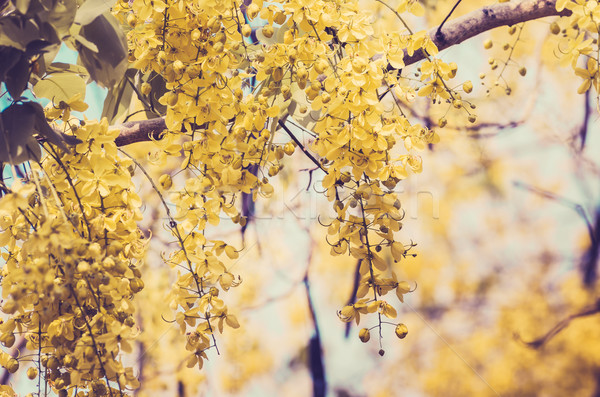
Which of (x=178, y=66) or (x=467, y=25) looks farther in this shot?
(x=467, y=25)

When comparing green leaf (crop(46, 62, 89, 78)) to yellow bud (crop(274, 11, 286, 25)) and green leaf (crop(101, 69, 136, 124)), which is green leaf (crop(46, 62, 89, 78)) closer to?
green leaf (crop(101, 69, 136, 124))

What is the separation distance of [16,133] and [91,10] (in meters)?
0.11

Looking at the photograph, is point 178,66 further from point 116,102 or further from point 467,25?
point 467,25

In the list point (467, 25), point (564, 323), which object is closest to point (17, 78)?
point (467, 25)

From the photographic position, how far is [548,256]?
1.05 m

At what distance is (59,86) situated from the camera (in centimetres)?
50

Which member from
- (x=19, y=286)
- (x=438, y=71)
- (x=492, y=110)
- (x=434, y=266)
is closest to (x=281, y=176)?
(x=434, y=266)

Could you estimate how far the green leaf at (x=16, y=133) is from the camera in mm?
374

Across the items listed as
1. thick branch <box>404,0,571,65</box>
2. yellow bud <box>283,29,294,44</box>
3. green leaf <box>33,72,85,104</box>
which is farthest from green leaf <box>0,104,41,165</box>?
thick branch <box>404,0,571,65</box>

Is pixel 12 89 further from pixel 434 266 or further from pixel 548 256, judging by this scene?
pixel 548 256

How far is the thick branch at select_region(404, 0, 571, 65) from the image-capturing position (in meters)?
0.61

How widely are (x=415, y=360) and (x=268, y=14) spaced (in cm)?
80

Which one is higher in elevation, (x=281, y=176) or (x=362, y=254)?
(x=281, y=176)

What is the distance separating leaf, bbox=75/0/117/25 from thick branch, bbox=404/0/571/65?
0.33 meters
